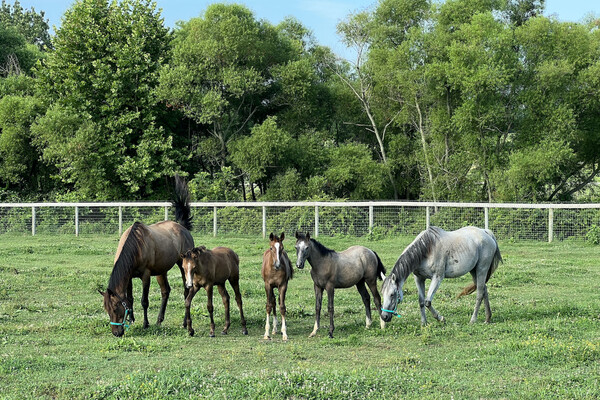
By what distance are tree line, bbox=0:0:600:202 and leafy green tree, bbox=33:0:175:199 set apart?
0.24 ft

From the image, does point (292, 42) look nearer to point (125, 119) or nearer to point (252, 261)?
point (125, 119)

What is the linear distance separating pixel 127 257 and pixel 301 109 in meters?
23.1

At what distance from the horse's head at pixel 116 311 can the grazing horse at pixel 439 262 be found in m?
3.86

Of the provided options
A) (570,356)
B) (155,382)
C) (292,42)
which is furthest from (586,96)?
(155,382)

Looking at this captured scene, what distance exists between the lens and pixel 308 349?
30.3 ft

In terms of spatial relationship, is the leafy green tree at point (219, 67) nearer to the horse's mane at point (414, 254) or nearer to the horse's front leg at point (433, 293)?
the horse's mane at point (414, 254)

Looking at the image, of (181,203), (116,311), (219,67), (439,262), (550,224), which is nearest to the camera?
(116,311)

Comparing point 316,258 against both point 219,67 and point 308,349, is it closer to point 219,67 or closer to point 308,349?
point 308,349

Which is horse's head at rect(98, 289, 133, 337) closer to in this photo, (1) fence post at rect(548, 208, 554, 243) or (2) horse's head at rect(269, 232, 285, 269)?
(2) horse's head at rect(269, 232, 285, 269)

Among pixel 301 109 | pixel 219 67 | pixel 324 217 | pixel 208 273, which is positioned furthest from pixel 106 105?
pixel 208 273

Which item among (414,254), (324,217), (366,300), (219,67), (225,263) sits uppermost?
(219,67)

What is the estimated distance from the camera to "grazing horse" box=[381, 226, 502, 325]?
34.1 feet

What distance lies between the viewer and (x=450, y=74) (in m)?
27.3

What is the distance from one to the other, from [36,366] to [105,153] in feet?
70.8
